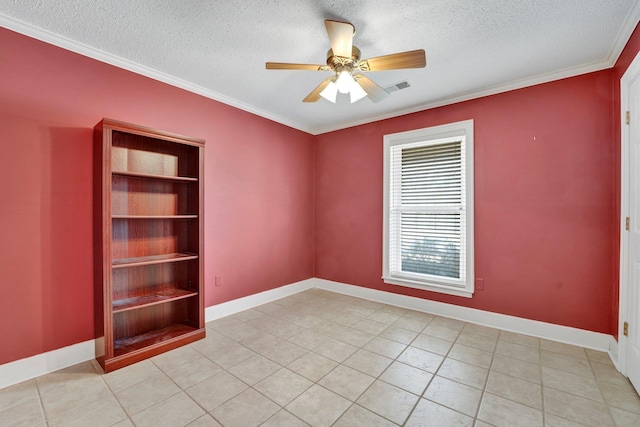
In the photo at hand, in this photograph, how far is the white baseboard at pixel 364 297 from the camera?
2097 mm

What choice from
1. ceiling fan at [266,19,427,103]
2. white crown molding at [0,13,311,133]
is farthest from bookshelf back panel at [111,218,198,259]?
ceiling fan at [266,19,427,103]

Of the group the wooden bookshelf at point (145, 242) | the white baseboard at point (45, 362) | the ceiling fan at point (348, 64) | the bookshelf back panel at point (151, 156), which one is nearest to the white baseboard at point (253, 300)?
the wooden bookshelf at point (145, 242)

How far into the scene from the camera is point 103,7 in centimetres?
188

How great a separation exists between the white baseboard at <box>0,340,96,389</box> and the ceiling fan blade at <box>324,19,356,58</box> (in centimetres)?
307

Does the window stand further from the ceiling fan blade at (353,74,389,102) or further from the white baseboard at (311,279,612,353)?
the ceiling fan blade at (353,74,389,102)

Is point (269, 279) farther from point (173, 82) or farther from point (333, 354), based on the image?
point (173, 82)

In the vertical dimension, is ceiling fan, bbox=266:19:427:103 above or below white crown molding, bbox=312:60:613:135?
below

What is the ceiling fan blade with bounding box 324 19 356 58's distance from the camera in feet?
5.52

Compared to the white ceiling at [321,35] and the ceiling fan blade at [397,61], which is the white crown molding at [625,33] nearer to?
the white ceiling at [321,35]

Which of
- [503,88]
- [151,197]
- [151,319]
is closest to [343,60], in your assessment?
[503,88]

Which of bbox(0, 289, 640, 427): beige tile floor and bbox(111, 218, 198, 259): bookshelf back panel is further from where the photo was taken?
bbox(111, 218, 198, 259): bookshelf back panel

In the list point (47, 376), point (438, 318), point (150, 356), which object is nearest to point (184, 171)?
point (150, 356)

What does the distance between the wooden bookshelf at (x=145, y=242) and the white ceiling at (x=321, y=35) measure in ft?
2.27

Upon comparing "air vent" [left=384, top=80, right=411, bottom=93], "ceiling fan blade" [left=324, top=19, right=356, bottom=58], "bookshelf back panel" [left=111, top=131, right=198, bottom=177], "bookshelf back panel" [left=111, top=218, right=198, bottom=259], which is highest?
"air vent" [left=384, top=80, right=411, bottom=93]
